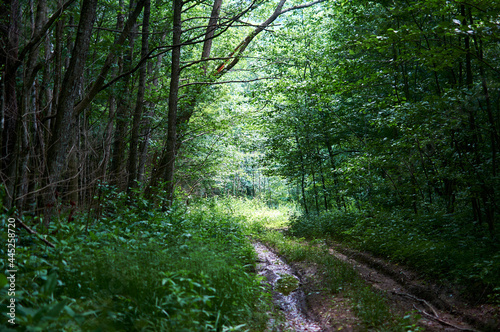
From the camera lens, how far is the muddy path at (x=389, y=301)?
4.21 meters

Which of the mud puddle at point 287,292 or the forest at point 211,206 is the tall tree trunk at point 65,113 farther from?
the mud puddle at point 287,292

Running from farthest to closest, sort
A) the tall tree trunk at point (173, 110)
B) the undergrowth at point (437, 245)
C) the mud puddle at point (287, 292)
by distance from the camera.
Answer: the tall tree trunk at point (173, 110) → the undergrowth at point (437, 245) → the mud puddle at point (287, 292)

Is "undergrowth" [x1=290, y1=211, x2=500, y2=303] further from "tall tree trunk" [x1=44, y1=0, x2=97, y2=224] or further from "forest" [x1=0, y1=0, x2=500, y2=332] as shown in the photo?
"tall tree trunk" [x1=44, y1=0, x2=97, y2=224]

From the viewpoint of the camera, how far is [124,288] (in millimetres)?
3121

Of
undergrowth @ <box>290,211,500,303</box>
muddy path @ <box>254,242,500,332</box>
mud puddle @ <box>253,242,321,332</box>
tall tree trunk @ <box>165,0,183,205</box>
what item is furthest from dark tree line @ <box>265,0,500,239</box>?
tall tree trunk @ <box>165,0,183,205</box>

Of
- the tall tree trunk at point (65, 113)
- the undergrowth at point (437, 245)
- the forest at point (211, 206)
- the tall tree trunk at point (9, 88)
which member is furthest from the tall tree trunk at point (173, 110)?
the undergrowth at point (437, 245)

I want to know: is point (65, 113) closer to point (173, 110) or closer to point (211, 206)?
point (173, 110)

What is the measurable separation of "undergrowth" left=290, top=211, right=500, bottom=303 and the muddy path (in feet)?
0.88

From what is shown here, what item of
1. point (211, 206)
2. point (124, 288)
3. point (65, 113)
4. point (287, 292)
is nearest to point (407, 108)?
point (287, 292)

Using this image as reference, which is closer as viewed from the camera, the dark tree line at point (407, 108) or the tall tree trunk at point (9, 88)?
the tall tree trunk at point (9, 88)

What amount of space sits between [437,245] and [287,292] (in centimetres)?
329

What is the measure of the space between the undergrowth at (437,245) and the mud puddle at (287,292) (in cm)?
238

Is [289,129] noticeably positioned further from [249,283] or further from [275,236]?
[249,283]

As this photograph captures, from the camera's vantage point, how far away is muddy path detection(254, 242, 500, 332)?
4215mm
